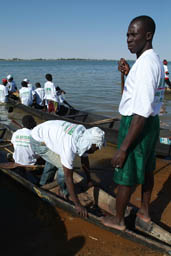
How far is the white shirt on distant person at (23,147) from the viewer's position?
4.00 m

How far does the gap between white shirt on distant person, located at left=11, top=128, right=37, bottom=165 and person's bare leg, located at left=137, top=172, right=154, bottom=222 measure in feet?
6.89

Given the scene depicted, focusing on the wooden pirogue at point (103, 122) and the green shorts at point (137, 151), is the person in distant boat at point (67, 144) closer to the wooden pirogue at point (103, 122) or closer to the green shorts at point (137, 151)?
the green shorts at point (137, 151)

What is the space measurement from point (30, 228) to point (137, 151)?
7.13 feet

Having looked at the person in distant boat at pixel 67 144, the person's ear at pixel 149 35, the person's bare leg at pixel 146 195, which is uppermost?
the person's ear at pixel 149 35

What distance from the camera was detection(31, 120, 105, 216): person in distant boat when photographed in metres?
2.75

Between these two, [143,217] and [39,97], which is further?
[39,97]

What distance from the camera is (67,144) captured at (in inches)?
114

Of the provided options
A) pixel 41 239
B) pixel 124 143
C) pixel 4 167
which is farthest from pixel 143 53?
pixel 4 167

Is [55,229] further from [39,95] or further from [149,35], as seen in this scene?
[39,95]

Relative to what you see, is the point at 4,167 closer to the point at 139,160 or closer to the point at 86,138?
the point at 86,138

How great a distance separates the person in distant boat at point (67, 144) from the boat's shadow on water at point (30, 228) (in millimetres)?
461

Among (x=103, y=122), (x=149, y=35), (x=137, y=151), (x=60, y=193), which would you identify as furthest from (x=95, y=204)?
(x=103, y=122)

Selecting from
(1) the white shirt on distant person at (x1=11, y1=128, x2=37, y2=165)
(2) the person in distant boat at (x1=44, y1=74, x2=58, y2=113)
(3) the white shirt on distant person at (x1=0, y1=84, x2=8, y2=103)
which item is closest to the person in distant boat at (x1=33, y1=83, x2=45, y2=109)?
(2) the person in distant boat at (x1=44, y1=74, x2=58, y2=113)

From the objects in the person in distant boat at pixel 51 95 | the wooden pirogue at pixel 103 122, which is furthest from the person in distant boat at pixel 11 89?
the person in distant boat at pixel 51 95
